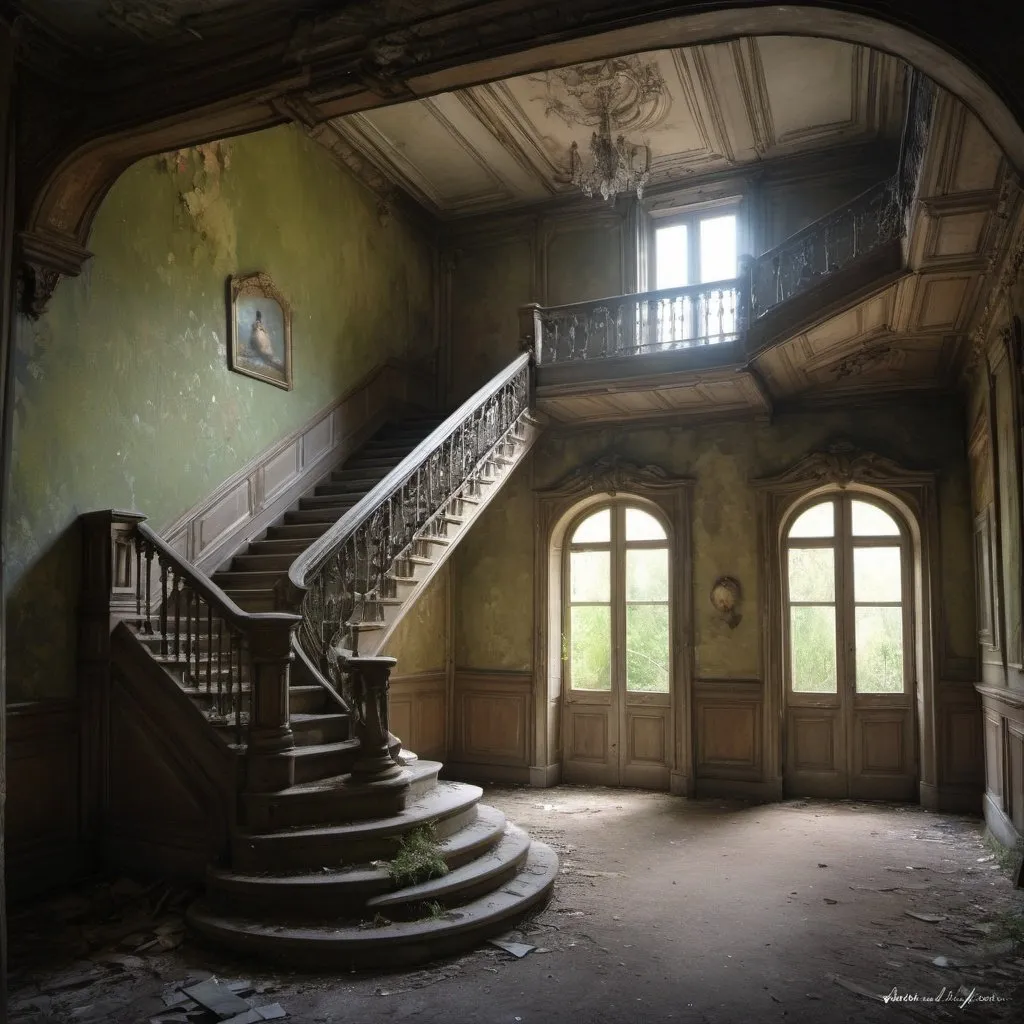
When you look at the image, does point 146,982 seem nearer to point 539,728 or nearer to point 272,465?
point 272,465

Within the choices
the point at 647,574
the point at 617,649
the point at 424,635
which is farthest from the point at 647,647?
the point at 424,635

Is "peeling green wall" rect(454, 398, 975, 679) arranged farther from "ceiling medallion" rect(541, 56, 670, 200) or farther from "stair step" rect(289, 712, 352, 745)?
"stair step" rect(289, 712, 352, 745)

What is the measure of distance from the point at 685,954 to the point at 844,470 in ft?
17.6

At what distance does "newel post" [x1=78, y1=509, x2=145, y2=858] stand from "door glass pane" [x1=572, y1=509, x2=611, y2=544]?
512 centimetres

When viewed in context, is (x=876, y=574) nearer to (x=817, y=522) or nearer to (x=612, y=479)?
(x=817, y=522)

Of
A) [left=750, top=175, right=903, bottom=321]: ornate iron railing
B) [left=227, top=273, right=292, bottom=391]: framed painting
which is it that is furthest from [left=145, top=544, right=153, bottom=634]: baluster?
[left=750, top=175, right=903, bottom=321]: ornate iron railing

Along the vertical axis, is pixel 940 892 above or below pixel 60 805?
below

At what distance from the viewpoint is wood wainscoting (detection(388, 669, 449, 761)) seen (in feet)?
29.9

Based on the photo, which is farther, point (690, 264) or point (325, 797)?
point (690, 264)

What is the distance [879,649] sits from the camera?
8734 mm

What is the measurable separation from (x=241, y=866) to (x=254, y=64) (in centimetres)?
412

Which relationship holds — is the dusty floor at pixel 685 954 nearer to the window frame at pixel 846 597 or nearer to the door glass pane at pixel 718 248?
the window frame at pixel 846 597

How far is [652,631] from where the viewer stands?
946 centimetres

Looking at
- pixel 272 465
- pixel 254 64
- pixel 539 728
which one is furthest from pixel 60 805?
pixel 539 728
